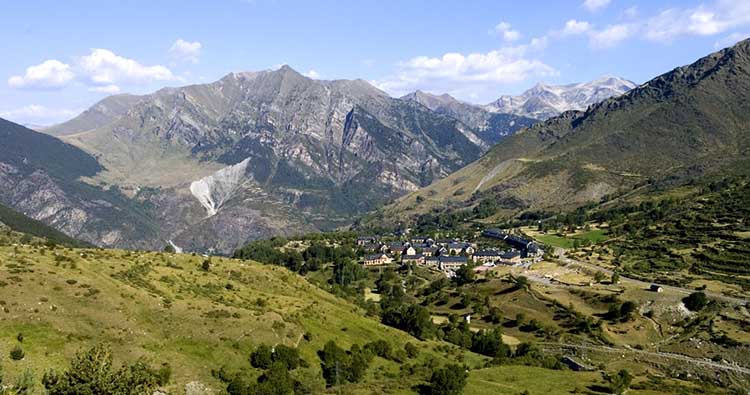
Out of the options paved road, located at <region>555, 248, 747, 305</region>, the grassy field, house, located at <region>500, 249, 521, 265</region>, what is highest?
the grassy field

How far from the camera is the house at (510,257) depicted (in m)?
190

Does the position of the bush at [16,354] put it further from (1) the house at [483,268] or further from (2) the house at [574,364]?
(1) the house at [483,268]

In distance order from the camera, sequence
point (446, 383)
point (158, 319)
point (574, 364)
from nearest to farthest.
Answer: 1. point (446, 383)
2. point (158, 319)
3. point (574, 364)

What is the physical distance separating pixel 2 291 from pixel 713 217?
200m

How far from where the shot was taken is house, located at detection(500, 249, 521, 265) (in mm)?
189712

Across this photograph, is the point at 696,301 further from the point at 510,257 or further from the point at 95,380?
the point at 95,380

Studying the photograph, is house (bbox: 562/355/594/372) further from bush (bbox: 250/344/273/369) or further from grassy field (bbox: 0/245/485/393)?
bush (bbox: 250/344/273/369)

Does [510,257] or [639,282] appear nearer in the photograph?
[639,282]

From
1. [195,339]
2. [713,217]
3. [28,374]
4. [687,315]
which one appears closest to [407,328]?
[195,339]

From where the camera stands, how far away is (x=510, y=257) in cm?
19375

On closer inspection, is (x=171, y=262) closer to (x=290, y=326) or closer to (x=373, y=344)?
(x=290, y=326)

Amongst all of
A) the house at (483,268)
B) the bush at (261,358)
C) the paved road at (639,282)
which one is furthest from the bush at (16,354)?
the house at (483,268)

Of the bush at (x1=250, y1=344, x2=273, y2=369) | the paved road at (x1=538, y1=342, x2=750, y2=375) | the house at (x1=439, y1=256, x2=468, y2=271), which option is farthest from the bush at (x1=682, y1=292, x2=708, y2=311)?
the bush at (x1=250, y1=344, x2=273, y2=369)

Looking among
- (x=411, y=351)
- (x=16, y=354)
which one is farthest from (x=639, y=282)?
(x=16, y=354)
